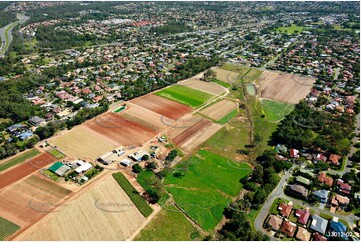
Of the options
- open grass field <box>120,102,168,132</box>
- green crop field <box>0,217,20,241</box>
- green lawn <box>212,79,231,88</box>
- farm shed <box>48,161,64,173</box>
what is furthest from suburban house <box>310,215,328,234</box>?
green lawn <box>212,79,231,88</box>

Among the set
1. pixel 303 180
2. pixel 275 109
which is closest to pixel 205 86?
pixel 275 109

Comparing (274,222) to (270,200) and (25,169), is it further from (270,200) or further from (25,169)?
(25,169)

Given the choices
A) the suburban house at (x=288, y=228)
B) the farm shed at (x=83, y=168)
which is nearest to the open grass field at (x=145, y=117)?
the farm shed at (x=83, y=168)

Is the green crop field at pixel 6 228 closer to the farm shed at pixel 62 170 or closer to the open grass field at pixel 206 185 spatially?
the farm shed at pixel 62 170

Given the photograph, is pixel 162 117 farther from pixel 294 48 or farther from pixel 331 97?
pixel 294 48

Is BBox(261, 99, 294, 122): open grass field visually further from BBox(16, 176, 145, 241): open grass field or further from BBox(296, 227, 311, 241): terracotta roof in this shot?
BBox(16, 176, 145, 241): open grass field
